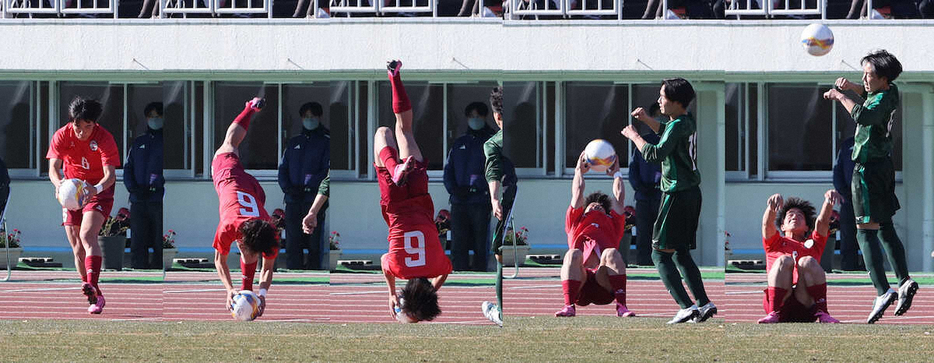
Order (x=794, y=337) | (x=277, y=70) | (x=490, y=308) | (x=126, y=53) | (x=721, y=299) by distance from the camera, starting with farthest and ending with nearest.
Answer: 1. (x=126, y=53)
2. (x=277, y=70)
3. (x=490, y=308)
4. (x=721, y=299)
5. (x=794, y=337)

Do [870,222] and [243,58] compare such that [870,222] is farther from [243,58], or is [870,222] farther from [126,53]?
[126,53]

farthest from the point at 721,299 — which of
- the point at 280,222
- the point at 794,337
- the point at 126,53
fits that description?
the point at 126,53

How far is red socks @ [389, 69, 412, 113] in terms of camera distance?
23.6 feet

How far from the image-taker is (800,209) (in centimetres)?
650

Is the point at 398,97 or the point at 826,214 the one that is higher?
the point at 398,97

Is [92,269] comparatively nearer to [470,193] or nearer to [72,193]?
[72,193]

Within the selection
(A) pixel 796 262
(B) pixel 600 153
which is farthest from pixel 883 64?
(B) pixel 600 153

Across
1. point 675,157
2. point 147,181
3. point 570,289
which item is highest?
point 675,157

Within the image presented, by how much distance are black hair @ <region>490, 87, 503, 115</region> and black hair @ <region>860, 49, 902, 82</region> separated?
2151 millimetres

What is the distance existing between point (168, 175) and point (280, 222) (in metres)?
0.93

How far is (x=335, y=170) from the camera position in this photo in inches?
295

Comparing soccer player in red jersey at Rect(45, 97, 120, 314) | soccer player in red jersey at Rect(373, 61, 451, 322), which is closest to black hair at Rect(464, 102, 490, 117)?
soccer player in red jersey at Rect(373, 61, 451, 322)

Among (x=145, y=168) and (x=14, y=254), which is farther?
(x=14, y=254)

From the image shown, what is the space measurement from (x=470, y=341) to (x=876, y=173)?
222 cm
